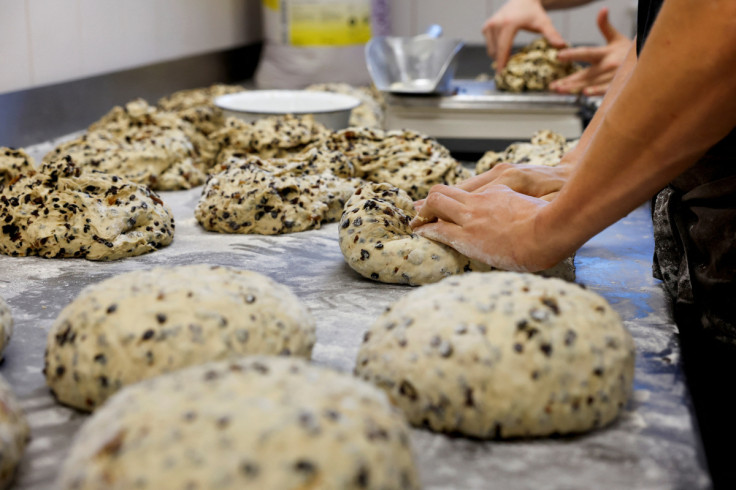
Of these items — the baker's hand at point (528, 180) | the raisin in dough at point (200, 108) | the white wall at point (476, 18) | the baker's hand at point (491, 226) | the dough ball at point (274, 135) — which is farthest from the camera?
the white wall at point (476, 18)

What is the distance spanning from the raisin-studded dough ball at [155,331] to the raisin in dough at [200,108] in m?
1.63

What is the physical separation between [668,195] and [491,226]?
41 cm

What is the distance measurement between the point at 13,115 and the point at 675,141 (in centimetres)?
207

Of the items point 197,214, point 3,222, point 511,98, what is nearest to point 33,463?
point 3,222

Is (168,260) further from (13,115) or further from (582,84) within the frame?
(582,84)

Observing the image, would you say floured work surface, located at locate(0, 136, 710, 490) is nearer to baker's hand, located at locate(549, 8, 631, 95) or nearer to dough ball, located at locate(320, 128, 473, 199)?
dough ball, located at locate(320, 128, 473, 199)

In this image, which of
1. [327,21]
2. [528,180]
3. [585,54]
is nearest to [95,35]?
[327,21]

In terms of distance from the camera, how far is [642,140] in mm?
1113

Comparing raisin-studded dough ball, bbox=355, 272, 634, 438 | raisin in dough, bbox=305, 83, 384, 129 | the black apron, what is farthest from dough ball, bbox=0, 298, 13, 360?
raisin in dough, bbox=305, 83, 384, 129

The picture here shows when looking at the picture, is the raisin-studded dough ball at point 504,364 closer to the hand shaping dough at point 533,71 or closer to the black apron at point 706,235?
the black apron at point 706,235

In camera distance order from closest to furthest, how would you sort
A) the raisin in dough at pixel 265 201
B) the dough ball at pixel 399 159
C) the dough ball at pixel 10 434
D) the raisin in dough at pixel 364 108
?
1. the dough ball at pixel 10 434
2. the raisin in dough at pixel 265 201
3. the dough ball at pixel 399 159
4. the raisin in dough at pixel 364 108

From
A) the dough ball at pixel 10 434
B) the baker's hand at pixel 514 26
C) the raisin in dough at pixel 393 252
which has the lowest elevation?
the dough ball at pixel 10 434

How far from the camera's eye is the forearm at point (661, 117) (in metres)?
1.00

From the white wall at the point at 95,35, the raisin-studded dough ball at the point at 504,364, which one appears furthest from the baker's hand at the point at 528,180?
the white wall at the point at 95,35
